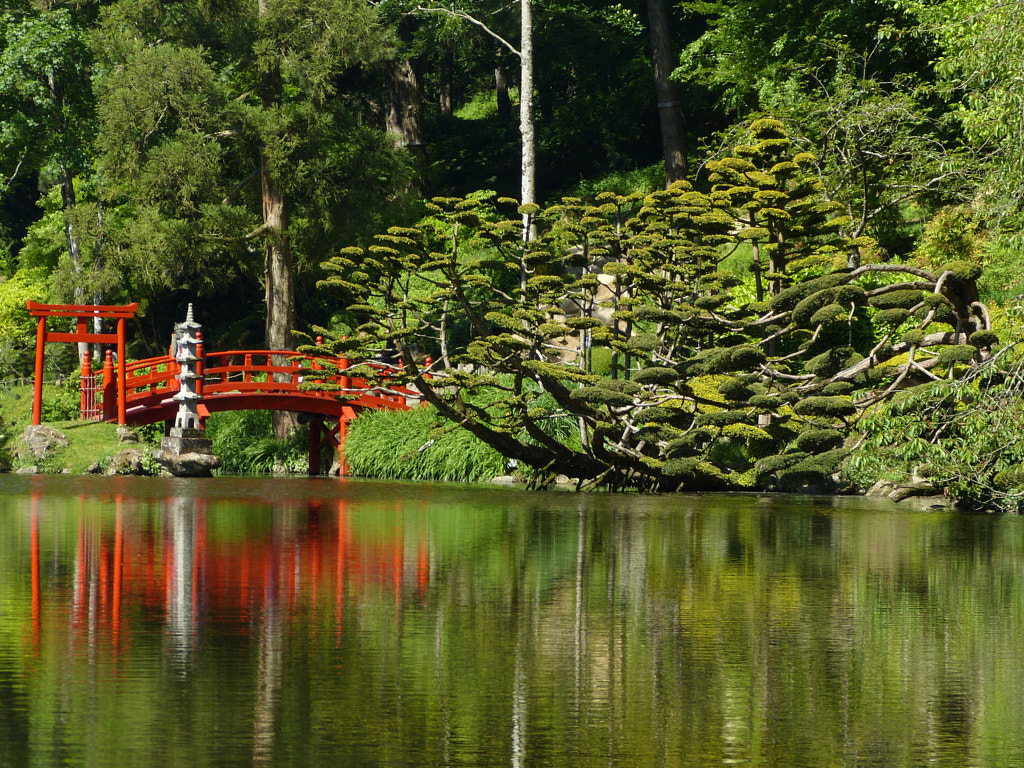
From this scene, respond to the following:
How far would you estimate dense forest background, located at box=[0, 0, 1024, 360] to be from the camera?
26000 mm

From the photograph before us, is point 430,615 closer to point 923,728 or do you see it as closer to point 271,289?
point 923,728

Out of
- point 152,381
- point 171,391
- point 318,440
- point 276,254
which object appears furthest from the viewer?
point 318,440

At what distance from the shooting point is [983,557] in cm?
1270

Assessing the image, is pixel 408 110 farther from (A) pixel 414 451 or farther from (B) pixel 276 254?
(A) pixel 414 451

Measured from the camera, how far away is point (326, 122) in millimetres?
30422

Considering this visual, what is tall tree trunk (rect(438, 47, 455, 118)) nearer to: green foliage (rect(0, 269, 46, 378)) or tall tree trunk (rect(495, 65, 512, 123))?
tall tree trunk (rect(495, 65, 512, 123))

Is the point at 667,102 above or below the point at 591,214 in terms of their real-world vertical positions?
above

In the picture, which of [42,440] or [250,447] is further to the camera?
[250,447]

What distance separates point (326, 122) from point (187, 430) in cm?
808

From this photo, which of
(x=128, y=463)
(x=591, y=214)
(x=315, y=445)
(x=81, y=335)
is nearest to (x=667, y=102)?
(x=315, y=445)

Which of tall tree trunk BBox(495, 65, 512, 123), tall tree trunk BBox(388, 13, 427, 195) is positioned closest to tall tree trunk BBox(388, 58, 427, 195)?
tall tree trunk BBox(388, 13, 427, 195)

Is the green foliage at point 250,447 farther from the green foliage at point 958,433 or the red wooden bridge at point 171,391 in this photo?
the green foliage at point 958,433

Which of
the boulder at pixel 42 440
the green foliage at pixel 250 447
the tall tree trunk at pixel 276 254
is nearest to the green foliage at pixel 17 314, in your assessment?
the green foliage at pixel 250 447

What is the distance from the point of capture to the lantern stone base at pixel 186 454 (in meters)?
26.9
